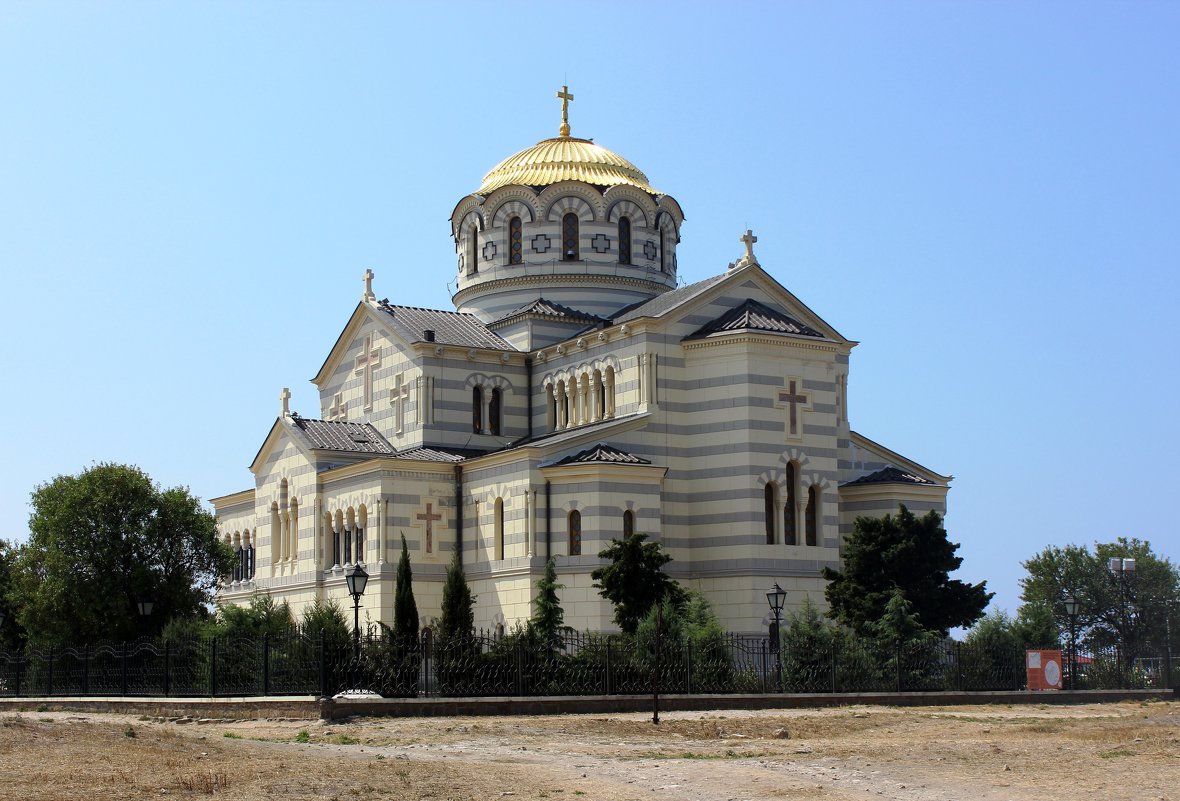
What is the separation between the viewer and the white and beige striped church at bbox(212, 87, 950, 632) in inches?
1747

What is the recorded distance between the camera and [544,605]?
4028cm

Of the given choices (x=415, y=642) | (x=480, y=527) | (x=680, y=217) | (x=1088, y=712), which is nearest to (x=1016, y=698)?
(x=1088, y=712)

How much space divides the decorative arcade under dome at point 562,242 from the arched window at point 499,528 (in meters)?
7.64

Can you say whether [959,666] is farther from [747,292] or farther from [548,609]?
[747,292]

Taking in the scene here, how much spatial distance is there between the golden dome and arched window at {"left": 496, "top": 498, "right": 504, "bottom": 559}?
12.4 m

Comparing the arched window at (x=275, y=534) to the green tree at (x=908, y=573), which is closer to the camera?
the green tree at (x=908, y=573)

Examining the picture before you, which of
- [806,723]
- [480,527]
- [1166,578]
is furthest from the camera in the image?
[1166,578]

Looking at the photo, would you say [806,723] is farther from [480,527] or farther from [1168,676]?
[480,527]

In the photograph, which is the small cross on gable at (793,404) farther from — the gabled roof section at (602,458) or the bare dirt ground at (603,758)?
the bare dirt ground at (603,758)

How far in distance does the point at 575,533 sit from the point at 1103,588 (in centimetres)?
3863

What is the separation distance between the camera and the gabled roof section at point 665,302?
155 ft

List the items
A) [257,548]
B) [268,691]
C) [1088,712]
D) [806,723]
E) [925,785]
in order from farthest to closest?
[257,548] < [1088,712] < [268,691] < [806,723] < [925,785]

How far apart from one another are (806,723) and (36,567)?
86.1 feet

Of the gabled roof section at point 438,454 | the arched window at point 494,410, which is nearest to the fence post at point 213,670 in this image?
the gabled roof section at point 438,454
